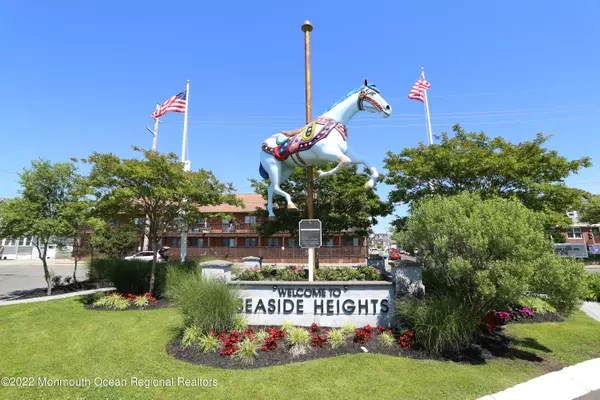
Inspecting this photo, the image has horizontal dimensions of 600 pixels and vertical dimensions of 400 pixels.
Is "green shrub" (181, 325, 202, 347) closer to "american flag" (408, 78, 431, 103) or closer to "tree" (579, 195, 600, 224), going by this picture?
"american flag" (408, 78, 431, 103)

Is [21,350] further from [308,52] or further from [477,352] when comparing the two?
[308,52]

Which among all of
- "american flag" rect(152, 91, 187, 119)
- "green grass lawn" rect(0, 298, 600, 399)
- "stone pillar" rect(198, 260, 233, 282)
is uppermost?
"american flag" rect(152, 91, 187, 119)

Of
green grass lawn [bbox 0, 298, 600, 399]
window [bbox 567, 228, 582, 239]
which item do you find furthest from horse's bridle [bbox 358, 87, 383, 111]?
window [bbox 567, 228, 582, 239]

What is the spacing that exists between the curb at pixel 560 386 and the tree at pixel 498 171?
19.2 ft

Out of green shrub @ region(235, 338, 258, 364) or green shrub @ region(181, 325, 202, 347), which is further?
green shrub @ region(181, 325, 202, 347)

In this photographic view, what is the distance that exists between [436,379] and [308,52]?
9310 mm

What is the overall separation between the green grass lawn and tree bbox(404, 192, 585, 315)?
1256 mm

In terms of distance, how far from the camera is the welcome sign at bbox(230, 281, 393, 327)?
285 inches

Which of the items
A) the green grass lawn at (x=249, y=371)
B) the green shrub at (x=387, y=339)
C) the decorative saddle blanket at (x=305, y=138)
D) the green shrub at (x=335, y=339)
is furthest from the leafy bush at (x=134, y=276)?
the green shrub at (x=387, y=339)

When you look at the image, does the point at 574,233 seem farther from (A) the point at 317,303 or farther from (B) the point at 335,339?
(B) the point at 335,339

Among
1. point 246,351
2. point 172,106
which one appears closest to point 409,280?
point 246,351

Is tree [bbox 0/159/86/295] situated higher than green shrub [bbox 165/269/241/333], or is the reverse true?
tree [bbox 0/159/86/295]

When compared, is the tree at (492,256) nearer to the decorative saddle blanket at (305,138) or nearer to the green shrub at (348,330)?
the green shrub at (348,330)

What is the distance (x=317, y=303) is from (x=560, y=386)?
14.6 ft
